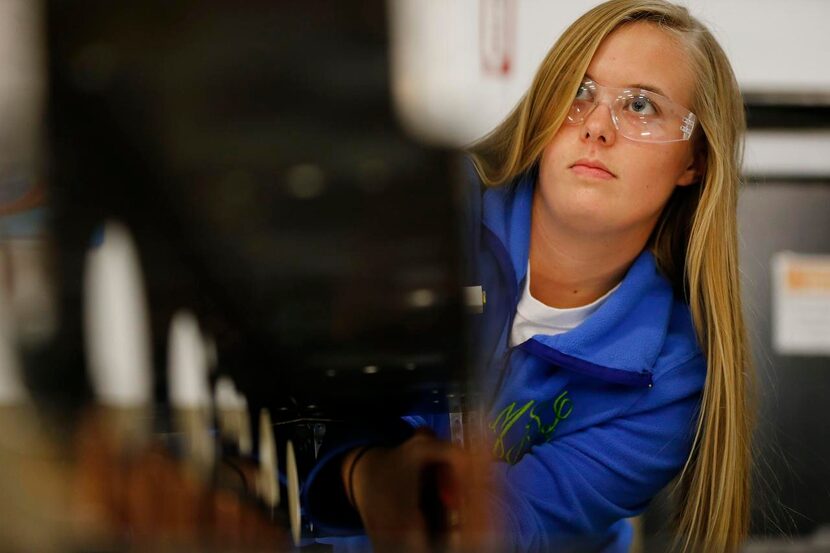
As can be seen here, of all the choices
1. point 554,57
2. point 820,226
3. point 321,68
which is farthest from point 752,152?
point 321,68

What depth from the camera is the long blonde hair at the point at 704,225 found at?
126 cm

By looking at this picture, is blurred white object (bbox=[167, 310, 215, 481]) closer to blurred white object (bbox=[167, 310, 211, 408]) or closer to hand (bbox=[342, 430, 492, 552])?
blurred white object (bbox=[167, 310, 211, 408])

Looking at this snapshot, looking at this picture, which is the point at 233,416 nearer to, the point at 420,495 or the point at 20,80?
the point at 420,495

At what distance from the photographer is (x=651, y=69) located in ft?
4.05

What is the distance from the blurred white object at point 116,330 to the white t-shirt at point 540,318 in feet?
1.69

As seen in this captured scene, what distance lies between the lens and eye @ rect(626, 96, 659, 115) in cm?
123

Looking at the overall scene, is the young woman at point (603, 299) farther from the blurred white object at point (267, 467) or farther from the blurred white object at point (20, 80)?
the blurred white object at point (20, 80)

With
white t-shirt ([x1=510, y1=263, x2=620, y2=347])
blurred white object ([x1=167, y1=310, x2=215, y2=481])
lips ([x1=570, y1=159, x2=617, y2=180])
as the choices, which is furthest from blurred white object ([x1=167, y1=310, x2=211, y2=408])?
lips ([x1=570, y1=159, x2=617, y2=180])

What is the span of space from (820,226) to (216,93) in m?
0.95

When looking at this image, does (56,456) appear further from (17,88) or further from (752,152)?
(752,152)

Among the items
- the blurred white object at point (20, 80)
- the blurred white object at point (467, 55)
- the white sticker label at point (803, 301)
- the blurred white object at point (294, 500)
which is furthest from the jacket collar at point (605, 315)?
the blurred white object at point (20, 80)

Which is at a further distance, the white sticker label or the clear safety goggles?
the white sticker label

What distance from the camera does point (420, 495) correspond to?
1.22m

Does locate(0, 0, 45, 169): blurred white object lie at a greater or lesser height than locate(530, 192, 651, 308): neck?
greater
